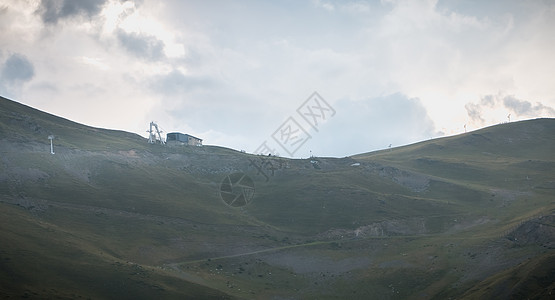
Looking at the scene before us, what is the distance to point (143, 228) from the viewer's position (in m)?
128

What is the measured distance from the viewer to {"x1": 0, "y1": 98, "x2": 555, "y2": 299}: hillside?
90062mm

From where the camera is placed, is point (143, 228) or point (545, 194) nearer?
point (143, 228)

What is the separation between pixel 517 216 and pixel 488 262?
47.4m

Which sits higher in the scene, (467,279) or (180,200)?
(180,200)

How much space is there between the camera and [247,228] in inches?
5576

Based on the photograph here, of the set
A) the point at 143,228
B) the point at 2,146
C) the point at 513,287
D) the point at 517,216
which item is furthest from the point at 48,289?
the point at 517,216

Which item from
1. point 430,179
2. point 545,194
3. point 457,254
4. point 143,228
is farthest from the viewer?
point 430,179

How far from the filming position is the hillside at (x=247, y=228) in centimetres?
9006

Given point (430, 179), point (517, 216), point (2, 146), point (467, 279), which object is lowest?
point (467, 279)

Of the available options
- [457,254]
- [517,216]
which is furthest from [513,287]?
[517,216]

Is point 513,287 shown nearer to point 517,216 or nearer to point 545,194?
point 517,216

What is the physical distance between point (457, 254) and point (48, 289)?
3155 inches

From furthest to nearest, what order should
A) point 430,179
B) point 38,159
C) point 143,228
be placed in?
point 430,179
point 38,159
point 143,228

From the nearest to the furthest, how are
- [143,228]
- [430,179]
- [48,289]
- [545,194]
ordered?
[48,289] → [143,228] → [545,194] → [430,179]
